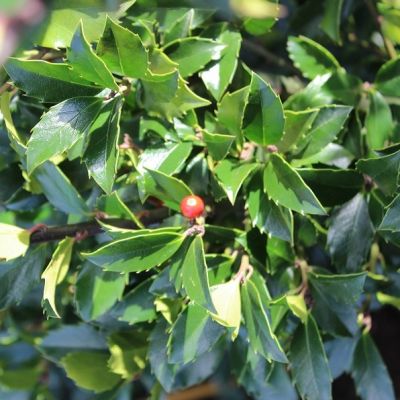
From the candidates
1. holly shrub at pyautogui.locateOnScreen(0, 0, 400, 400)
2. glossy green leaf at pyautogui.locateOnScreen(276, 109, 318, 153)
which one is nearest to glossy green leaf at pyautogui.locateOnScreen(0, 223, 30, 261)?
holly shrub at pyautogui.locateOnScreen(0, 0, 400, 400)

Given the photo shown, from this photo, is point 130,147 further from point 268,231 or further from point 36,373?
point 36,373

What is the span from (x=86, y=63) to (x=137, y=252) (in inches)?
8.2

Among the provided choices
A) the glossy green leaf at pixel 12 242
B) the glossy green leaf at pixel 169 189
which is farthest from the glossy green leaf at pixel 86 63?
the glossy green leaf at pixel 12 242

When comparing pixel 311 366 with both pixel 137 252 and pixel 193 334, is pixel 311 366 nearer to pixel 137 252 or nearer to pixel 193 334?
pixel 193 334

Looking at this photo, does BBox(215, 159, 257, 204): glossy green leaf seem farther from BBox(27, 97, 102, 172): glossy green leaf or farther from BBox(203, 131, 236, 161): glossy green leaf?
BBox(27, 97, 102, 172): glossy green leaf

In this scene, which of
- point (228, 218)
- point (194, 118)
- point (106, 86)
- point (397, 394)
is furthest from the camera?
point (397, 394)

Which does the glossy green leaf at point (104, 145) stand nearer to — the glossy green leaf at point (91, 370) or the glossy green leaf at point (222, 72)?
the glossy green leaf at point (222, 72)

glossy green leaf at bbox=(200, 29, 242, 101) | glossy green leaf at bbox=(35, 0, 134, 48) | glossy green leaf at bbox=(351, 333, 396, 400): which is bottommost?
glossy green leaf at bbox=(351, 333, 396, 400)

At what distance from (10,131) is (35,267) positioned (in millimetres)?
201

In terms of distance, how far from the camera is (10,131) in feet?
2.23

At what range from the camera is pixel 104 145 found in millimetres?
685

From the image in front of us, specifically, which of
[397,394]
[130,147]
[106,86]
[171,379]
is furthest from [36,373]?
[397,394]

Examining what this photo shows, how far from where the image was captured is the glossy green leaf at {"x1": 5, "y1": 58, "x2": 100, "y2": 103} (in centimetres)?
65

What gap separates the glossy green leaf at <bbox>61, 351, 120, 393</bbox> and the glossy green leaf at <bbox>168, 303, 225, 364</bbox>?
0.82 feet
